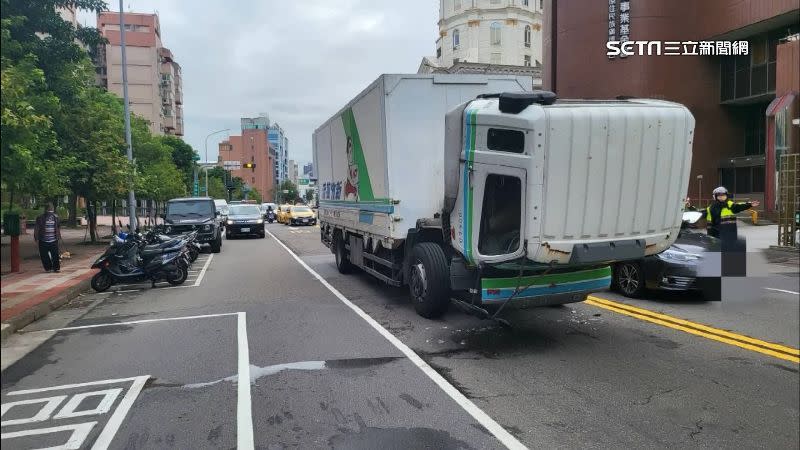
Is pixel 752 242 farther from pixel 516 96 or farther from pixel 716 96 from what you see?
pixel 716 96

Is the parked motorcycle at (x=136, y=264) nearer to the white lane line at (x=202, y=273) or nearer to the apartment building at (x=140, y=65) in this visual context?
the white lane line at (x=202, y=273)

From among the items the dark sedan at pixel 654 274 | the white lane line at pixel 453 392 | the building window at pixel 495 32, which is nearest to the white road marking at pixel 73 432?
the white lane line at pixel 453 392

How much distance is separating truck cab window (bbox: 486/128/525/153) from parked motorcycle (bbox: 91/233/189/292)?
9.08 metres

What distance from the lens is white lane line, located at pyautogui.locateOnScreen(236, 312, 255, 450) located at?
13.8 ft

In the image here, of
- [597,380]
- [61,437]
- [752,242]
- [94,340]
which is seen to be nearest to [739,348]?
[597,380]

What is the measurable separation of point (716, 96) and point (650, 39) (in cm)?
482

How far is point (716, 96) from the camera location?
3150cm

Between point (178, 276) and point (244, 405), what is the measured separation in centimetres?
848

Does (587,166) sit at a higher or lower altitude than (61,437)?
higher

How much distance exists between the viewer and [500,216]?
5.83 m

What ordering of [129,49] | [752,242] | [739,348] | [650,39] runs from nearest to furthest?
[752,242]
[739,348]
[650,39]
[129,49]

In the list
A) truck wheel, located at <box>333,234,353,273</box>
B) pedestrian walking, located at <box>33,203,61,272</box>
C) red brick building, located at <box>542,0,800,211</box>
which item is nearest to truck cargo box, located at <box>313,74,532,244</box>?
truck wheel, located at <box>333,234,353,273</box>

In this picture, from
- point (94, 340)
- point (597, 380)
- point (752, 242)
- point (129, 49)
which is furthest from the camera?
point (129, 49)

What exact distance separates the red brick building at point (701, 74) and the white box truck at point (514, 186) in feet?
76.9
